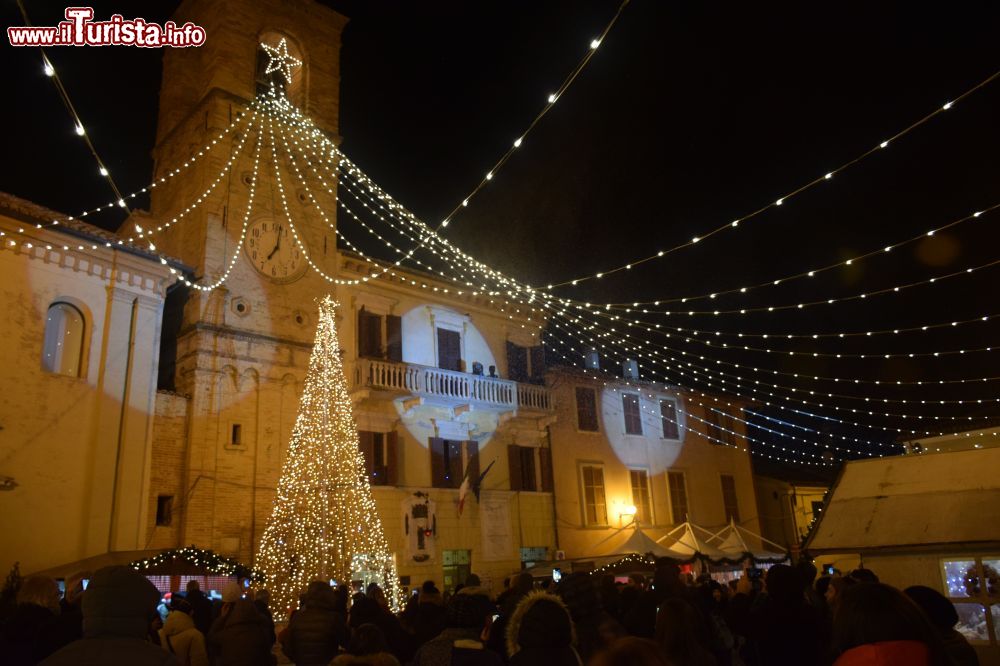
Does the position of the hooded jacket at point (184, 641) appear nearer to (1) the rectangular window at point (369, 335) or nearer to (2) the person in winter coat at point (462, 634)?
(2) the person in winter coat at point (462, 634)

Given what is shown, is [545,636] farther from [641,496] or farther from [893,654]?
[641,496]

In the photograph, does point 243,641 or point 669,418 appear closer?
point 243,641

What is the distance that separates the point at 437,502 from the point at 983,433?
13.0 metres

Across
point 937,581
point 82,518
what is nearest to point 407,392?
point 82,518

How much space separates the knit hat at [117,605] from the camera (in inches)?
119

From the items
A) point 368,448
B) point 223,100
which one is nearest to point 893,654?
point 368,448

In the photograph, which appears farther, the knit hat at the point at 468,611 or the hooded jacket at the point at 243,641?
the hooded jacket at the point at 243,641

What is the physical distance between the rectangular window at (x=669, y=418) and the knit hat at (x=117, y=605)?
24.8 m

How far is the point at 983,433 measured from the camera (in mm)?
17734

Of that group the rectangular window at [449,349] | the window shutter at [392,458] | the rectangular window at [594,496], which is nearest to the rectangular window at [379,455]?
the window shutter at [392,458]

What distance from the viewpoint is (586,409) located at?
2450cm

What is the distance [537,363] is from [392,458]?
6317mm

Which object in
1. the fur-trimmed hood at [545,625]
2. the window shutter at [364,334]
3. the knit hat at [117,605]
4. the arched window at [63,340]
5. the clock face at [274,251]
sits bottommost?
the fur-trimmed hood at [545,625]

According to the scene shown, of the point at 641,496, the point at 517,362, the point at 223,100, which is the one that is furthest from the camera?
the point at 641,496
